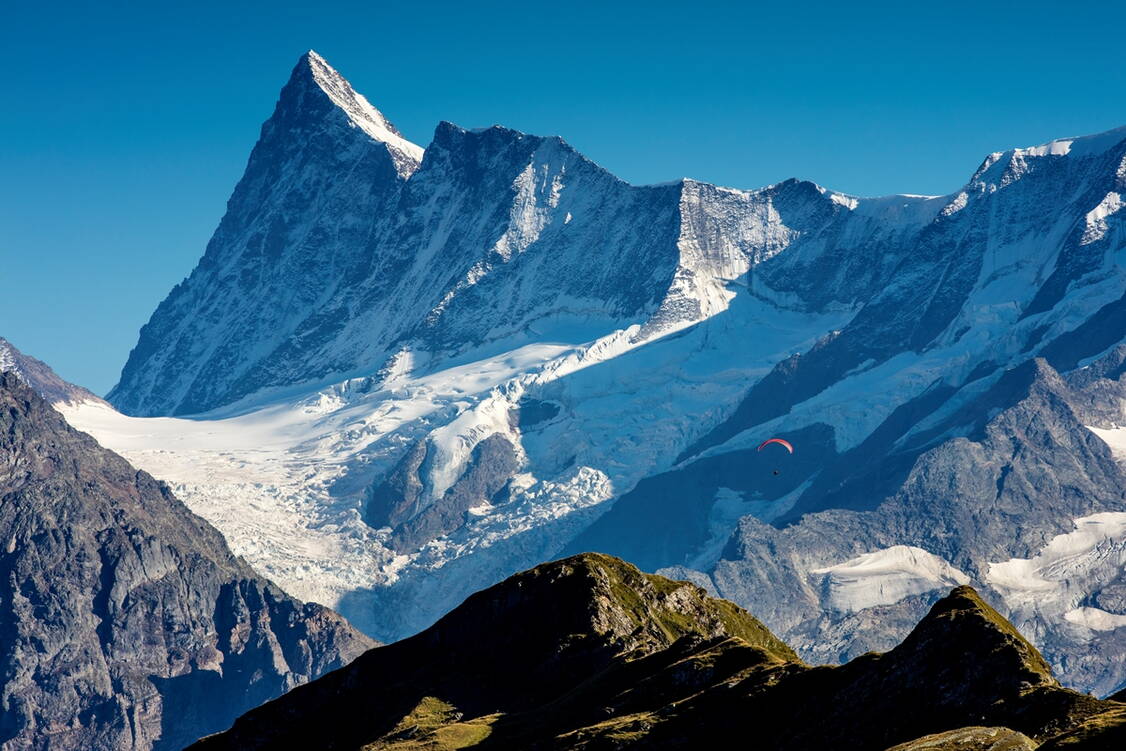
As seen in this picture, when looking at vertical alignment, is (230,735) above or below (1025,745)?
above

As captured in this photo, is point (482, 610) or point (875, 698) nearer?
point (875, 698)

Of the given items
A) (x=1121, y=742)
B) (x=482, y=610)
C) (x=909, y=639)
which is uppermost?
(x=482, y=610)

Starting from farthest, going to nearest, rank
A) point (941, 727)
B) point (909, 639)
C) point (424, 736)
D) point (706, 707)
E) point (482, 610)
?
1. point (482, 610)
2. point (424, 736)
3. point (706, 707)
4. point (909, 639)
5. point (941, 727)

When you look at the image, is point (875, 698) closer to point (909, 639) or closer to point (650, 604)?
point (909, 639)

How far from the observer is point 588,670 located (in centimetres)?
17850

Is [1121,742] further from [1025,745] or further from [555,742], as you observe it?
[555,742]

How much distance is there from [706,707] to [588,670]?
34.0m

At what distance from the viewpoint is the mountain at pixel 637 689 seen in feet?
406

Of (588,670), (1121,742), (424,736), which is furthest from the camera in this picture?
(588,670)

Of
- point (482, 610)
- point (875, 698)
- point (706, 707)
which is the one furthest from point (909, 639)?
point (482, 610)

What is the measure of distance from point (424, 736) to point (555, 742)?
20.2 metres

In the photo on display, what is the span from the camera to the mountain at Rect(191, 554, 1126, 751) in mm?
123812

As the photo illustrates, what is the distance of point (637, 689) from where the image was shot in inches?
6275

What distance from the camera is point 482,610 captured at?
190250mm
